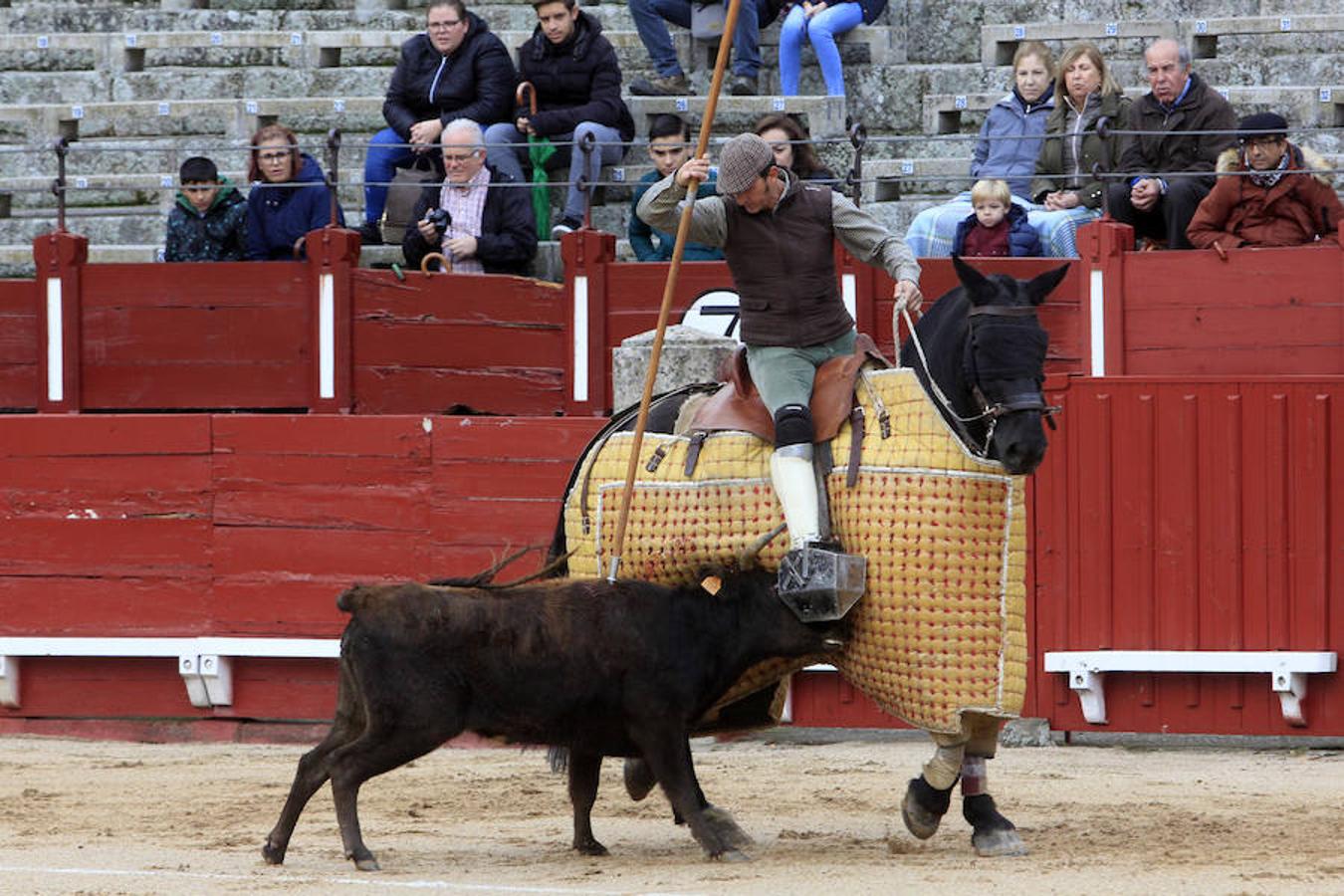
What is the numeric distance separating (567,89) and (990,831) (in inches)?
219

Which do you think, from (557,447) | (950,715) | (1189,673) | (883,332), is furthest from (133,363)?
(950,715)

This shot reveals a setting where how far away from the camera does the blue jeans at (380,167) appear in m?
11.7

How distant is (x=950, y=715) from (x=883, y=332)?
392cm

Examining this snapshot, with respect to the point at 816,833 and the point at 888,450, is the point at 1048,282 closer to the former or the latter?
the point at 888,450

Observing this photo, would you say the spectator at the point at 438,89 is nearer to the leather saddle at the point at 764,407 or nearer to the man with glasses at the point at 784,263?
the leather saddle at the point at 764,407

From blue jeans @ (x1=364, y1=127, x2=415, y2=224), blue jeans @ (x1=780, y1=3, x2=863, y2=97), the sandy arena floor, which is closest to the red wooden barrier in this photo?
the sandy arena floor

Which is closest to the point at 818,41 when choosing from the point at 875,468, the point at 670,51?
the point at 670,51

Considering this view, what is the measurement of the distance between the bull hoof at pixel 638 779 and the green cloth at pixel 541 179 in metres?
4.11

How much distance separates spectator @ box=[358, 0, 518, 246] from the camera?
11594 millimetres

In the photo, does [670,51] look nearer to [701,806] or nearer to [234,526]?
[234,526]

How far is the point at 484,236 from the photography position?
36.0 feet

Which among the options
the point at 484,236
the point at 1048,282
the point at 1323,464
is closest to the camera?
the point at 1048,282

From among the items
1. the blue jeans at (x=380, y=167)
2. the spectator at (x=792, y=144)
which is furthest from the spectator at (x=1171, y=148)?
the blue jeans at (x=380, y=167)

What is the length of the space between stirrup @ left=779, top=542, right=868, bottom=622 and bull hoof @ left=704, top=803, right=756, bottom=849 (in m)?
0.61
